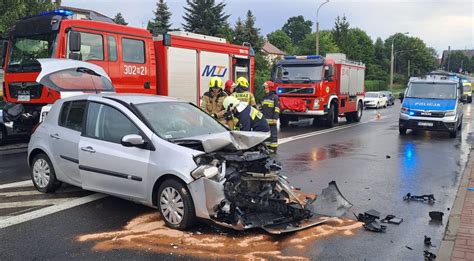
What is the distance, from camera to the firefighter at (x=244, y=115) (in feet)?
24.5

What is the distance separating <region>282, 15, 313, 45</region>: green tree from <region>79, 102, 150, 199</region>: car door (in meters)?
135

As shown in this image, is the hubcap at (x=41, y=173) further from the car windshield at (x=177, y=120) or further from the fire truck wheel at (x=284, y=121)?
the fire truck wheel at (x=284, y=121)

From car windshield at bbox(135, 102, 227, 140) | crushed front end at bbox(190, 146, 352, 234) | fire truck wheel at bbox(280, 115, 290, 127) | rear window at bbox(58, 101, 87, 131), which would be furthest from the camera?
fire truck wheel at bbox(280, 115, 290, 127)

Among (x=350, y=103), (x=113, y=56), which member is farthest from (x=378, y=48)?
(x=113, y=56)

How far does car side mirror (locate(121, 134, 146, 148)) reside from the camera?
5.34 m

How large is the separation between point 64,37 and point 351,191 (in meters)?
6.57

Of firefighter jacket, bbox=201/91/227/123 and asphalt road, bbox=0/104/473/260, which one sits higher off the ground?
firefighter jacket, bbox=201/91/227/123

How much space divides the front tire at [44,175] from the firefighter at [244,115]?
9.20ft

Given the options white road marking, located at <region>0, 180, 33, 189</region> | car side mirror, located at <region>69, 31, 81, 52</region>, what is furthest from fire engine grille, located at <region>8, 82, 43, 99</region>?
white road marking, located at <region>0, 180, 33, 189</region>

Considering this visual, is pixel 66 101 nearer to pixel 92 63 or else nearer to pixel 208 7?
pixel 92 63

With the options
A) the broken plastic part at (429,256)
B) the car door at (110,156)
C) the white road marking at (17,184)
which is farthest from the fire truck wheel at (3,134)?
the broken plastic part at (429,256)

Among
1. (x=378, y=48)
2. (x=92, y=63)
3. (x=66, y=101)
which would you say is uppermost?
(x=378, y=48)

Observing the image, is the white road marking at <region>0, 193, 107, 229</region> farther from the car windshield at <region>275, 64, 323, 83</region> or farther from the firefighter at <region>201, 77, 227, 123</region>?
the car windshield at <region>275, 64, 323, 83</region>

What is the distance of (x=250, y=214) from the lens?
17.0ft
